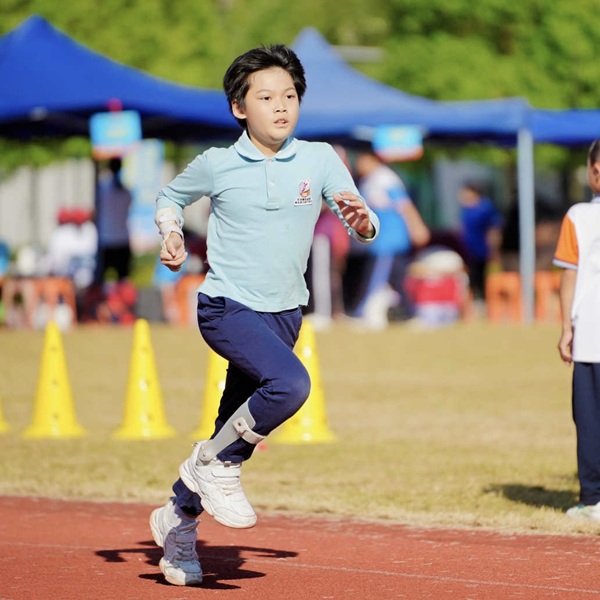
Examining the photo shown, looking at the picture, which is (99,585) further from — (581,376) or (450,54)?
(450,54)

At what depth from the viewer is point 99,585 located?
20.4ft

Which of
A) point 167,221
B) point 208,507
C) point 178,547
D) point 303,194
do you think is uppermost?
point 303,194

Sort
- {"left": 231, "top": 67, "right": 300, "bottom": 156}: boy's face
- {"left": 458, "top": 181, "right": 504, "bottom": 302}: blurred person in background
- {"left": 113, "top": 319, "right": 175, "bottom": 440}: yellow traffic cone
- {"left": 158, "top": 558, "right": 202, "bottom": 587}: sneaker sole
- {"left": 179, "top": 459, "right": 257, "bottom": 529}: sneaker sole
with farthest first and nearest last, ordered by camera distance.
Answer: {"left": 458, "top": 181, "right": 504, "bottom": 302}: blurred person in background < {"left": 113, "top": 319, "right": 175, "bottom": 440}: yellow traffic cone < {"left": 158, "top": 558, "right": 202, "bottom": 587}: sneaker sole < {"left": 231, "top": 67, "right": 300, "bottom": 156}: boy's face < {"left": 179, "top": 459, "right": 257, "bottom": 529}: sneaker sole

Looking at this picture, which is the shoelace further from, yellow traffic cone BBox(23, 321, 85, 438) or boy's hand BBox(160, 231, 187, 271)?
yellow traffic cone BBox(23, 321, 85, 438)

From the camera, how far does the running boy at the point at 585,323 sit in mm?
7746

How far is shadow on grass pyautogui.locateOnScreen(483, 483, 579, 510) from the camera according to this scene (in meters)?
8.46

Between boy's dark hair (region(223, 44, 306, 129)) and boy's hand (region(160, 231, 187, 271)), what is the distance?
2.21ft

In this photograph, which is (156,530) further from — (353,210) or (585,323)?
(585,323)

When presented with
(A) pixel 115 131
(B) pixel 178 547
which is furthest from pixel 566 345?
(A) pixel 115 131

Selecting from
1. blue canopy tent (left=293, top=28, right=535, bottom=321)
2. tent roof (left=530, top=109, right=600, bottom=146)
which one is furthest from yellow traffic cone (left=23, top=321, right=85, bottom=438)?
tent roof (left=530, top=109, right=600, bottom=146)

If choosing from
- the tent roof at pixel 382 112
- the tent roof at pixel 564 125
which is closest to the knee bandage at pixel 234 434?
the tent roof at pixel 382 112

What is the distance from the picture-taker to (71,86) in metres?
20.1

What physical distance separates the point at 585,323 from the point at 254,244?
2372 mm

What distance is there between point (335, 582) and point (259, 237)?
1.46m
